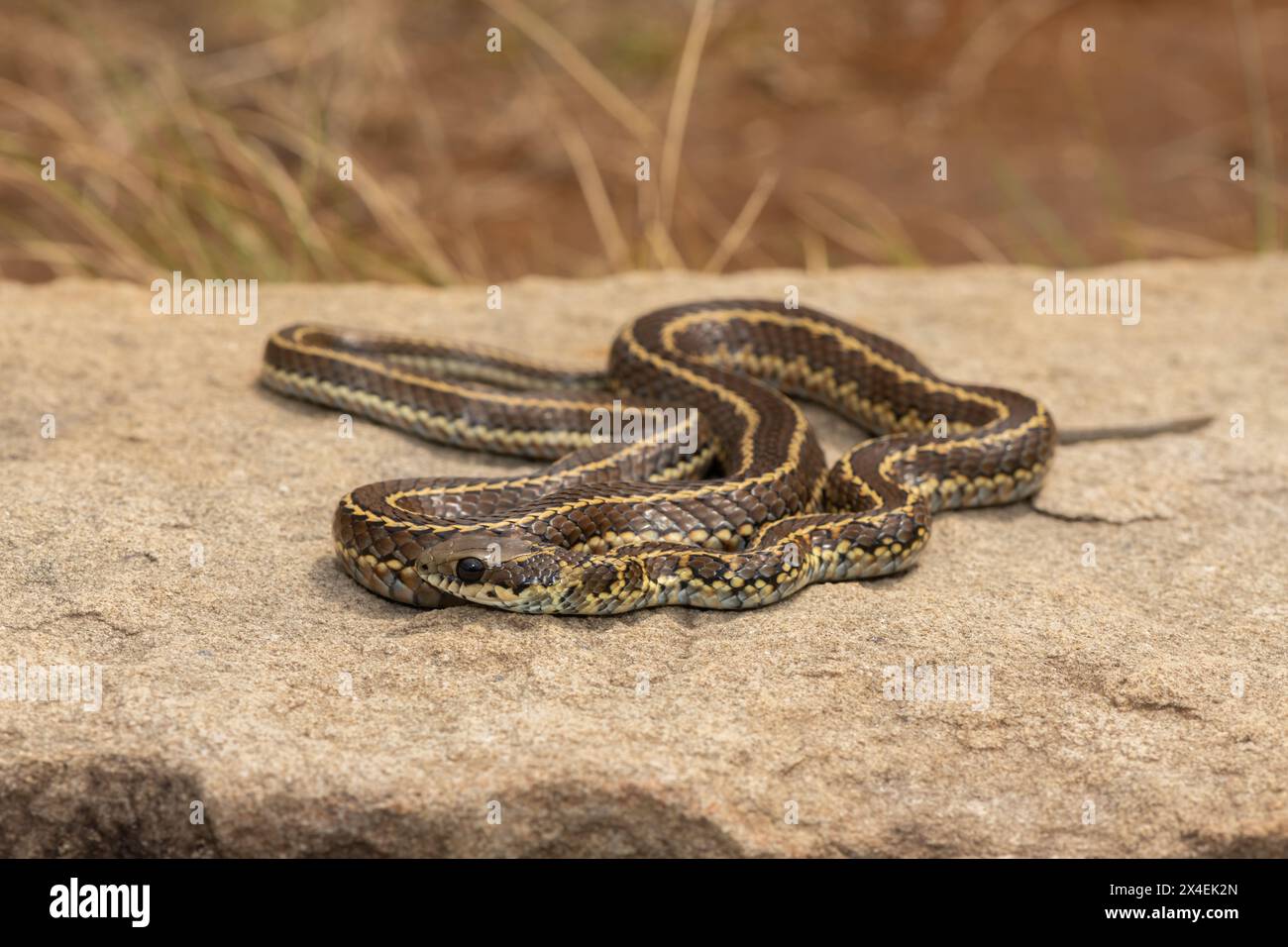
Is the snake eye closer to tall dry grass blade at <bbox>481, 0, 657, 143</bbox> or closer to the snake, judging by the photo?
the snake

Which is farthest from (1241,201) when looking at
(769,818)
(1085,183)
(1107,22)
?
(769,818)

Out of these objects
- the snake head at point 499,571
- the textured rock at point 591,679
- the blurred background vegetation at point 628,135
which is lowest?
the textured rock at point 591,679

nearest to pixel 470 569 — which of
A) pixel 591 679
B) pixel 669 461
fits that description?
pixel 591 679

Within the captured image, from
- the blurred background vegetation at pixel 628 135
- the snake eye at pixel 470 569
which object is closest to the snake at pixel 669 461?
the snake eye at pixel 470 569

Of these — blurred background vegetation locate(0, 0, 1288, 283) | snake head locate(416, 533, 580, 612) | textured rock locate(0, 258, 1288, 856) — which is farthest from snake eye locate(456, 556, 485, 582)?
blurred background vegetation locate(0, 0, 1288, 283)

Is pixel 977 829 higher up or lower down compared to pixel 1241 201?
lower down

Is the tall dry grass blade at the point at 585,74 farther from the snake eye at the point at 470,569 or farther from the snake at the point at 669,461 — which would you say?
the snake eye at the point at 470,569

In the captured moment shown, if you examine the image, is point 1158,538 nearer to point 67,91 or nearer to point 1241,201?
point 1241,201
